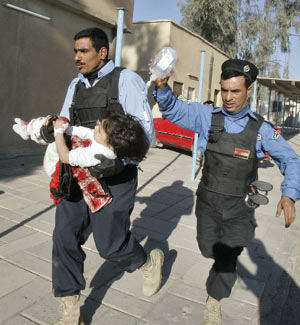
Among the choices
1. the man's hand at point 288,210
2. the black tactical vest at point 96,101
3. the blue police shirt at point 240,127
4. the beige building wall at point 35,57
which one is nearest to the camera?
the man's hand at point 288,210

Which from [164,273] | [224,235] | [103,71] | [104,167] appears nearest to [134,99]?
[103,71]

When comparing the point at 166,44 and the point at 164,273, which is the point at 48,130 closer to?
the point at 164,273

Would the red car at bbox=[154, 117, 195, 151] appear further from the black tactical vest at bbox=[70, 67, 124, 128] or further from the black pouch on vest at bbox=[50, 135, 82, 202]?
the black pouch on vest at bbox=[50, 135, 82, 202]

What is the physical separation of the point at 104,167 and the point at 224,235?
3.26ft

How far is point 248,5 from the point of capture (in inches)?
1022

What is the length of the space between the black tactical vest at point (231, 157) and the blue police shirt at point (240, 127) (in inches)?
2.0

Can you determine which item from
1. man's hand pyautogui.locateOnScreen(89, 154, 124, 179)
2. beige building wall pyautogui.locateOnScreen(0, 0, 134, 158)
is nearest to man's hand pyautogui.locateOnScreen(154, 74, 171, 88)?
man's hand pyautogui.locateOnScreen(89, 154, 124, 179)

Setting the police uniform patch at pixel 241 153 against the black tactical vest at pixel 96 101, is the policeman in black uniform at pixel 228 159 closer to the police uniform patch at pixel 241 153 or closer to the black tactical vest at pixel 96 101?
the police uniform patch at pixel 241 153

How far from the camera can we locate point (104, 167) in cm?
213

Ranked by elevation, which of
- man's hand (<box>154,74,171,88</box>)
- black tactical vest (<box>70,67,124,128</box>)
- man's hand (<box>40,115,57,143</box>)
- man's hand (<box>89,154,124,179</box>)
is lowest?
man's hand (<box>89,154,124,179</box>)

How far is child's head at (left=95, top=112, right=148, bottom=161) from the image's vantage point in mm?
2094

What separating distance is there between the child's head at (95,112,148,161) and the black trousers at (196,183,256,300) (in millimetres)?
715

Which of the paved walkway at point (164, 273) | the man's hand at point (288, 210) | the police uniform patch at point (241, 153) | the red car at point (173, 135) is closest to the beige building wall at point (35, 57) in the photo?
the paved walkway at point (164, 273)

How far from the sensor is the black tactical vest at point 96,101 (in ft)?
7.85
